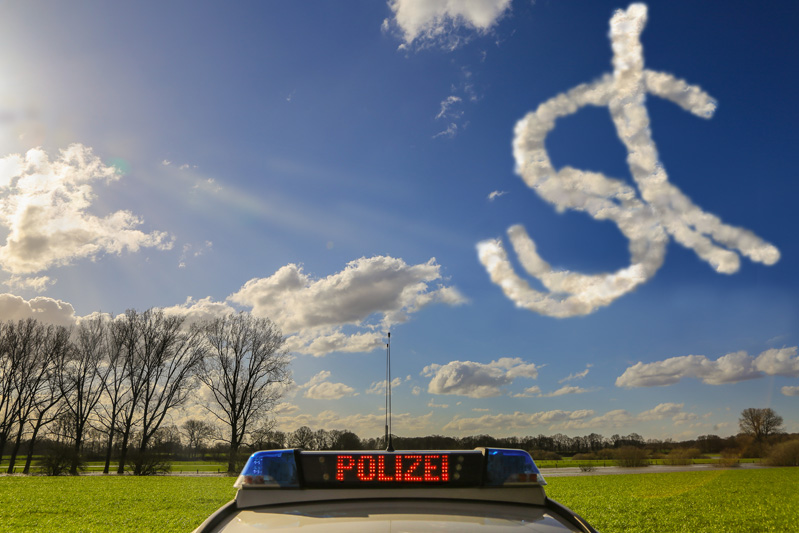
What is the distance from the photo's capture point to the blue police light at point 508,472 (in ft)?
8.25

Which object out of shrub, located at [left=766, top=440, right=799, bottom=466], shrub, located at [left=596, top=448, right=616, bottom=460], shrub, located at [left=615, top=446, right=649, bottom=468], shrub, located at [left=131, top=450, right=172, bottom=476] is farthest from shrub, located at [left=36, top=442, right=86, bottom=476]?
shrub, located at [left=766, top=440, right=799, bottom=466]

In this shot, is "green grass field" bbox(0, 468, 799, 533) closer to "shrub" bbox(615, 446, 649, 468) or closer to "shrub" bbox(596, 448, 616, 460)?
"shrub" bbox(615, 446, 649, 468)

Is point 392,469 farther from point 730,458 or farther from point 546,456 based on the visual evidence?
point 546,456

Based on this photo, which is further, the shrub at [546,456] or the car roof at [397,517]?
the shrub at [546,456]

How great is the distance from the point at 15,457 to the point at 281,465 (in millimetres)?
63024

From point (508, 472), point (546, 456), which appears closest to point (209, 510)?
point (508, 472)

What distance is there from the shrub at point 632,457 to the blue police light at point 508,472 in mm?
80918

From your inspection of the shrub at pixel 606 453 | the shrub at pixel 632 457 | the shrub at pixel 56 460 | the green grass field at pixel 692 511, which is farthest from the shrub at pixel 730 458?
the shrub at pixel 56 460

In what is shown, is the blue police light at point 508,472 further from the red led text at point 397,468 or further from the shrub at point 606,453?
the shrub at point 606,453

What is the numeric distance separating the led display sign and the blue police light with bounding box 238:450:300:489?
52 millimetres

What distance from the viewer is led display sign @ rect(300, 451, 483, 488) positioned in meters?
2.51

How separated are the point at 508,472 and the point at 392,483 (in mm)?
533

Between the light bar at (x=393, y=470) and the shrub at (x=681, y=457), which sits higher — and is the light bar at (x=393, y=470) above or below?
above

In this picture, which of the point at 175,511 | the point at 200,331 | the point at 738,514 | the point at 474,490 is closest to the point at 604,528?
the point at 738,514
